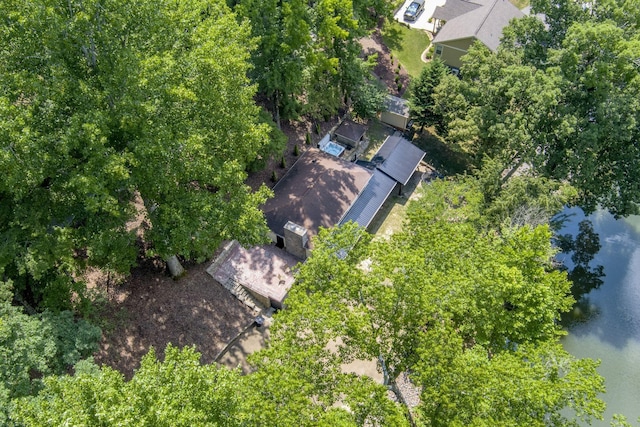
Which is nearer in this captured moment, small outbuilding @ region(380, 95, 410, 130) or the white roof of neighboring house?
small outbuilding @ region(380, 95, 410, 130)

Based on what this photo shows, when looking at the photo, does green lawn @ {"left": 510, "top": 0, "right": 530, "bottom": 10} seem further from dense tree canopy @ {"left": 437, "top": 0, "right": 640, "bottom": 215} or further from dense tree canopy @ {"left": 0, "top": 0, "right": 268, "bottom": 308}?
dense tree canopy @ {"left": 0, "top": 0, "right": 268, "bottom": 308}

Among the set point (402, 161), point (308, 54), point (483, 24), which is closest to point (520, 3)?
point (483, 24)

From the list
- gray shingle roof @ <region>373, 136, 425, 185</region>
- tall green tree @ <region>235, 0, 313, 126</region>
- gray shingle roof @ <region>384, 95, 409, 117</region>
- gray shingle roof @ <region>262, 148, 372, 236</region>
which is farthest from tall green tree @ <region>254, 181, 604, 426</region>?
gray shingle roof @ <region>384, 95, 409, 117</region>

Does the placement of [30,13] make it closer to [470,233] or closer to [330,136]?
[470,233]

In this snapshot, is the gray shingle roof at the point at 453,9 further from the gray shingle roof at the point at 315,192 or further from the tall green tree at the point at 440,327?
the tall green tree at the point at 440,327

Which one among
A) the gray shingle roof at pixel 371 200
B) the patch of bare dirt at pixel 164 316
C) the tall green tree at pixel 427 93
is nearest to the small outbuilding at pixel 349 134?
the gray shingle roof at pixel 371 200
